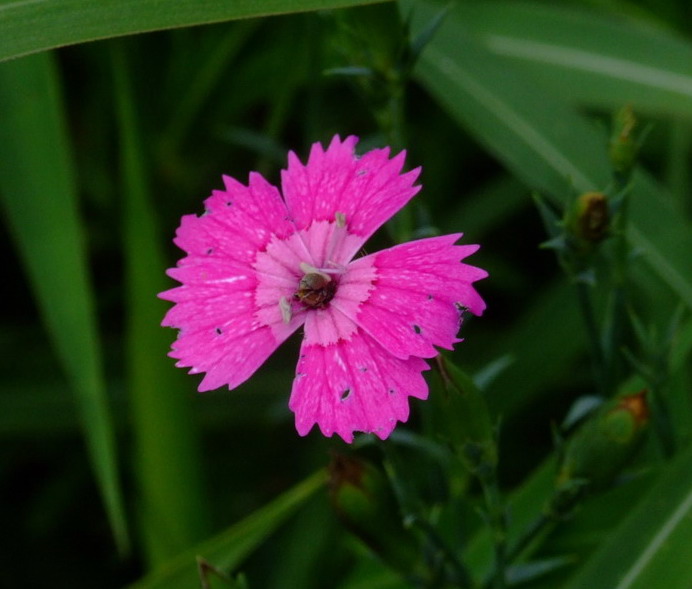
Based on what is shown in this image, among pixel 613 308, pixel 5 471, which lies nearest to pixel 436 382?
pixel 613 308

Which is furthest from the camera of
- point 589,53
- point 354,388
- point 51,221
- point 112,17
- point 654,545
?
point 589,53

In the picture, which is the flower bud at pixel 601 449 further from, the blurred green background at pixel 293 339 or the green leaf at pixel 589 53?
the green leaf at pixel 589 53

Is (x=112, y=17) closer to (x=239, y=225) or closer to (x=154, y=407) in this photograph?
(x=239, y=225)

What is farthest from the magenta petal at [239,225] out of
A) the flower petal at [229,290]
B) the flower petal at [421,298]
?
the flower petal at [421,298]

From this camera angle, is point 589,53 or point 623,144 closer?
point 623,144

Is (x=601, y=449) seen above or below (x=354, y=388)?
below

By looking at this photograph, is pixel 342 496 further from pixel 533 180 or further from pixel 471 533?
pixel 533 180

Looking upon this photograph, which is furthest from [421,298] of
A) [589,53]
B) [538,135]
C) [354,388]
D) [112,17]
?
[589,53]

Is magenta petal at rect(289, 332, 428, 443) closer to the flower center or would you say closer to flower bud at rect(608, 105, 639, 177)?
the flower center
